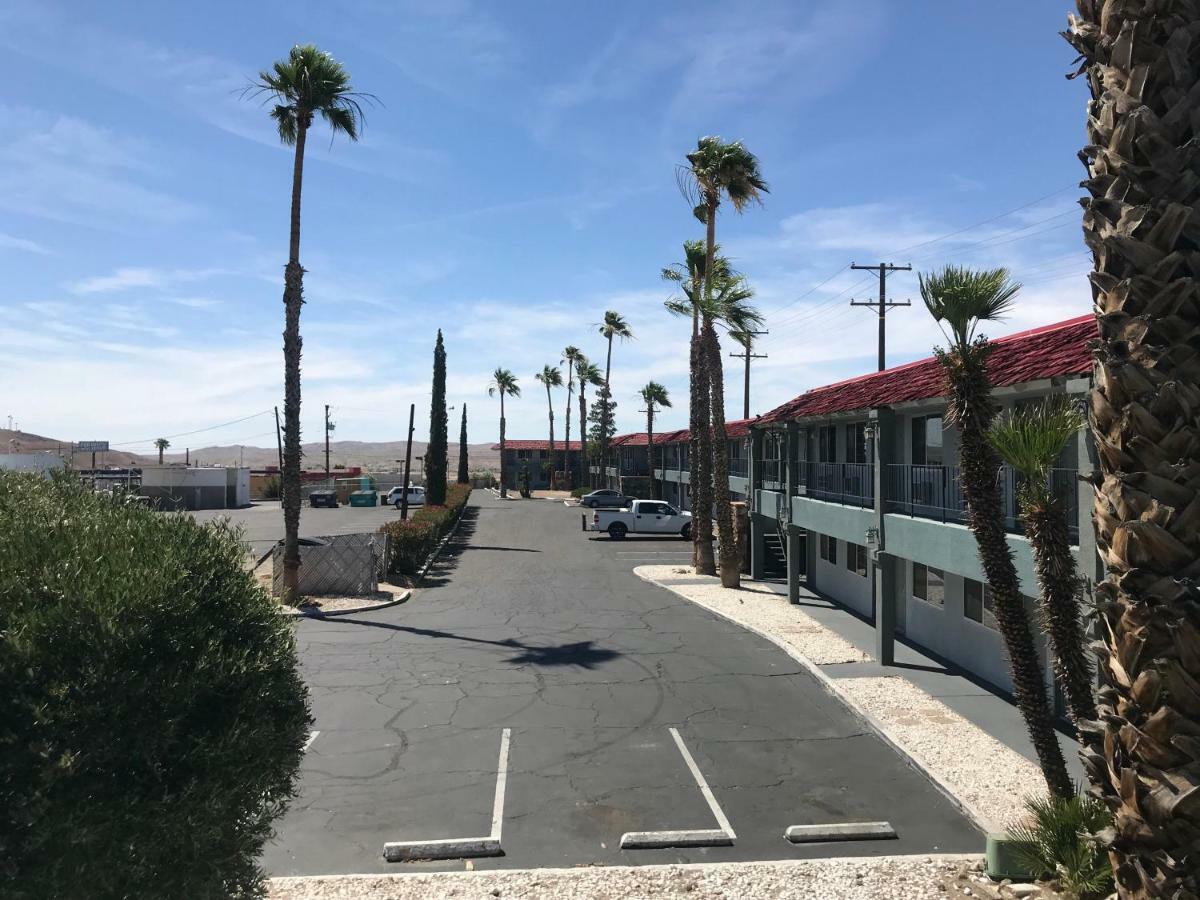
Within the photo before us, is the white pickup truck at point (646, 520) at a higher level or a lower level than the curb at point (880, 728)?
higher

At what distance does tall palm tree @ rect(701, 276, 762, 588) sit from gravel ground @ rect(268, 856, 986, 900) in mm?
17973

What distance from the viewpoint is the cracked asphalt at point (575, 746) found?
8711 millimetres

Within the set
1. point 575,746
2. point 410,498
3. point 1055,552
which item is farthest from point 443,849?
point 410,498

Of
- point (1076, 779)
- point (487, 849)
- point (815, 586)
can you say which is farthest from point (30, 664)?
point (815, 586)

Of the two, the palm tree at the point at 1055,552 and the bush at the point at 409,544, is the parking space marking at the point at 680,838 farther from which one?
the bush at the point at 409,544

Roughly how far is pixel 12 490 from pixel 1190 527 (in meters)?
7.09

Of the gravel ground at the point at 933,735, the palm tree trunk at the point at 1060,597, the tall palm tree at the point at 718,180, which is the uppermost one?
the tall palm tree at the point at 718,180

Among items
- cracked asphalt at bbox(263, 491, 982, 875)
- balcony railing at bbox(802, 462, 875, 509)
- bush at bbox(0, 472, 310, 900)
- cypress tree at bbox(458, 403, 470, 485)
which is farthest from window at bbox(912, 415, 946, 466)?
cypress tree at bbox(458, 403, 470, 485)

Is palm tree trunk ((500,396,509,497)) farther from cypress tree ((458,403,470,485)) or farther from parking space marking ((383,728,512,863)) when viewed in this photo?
parking space marking ((383,728,512,863))

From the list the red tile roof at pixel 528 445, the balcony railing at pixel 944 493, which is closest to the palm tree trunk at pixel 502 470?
the red tile roof at pixel 528 445

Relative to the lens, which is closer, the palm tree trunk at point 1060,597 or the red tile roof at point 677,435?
the palm tree trunk at point 1060,597

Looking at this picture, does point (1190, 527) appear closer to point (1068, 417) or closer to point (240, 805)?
point (1068, 417)

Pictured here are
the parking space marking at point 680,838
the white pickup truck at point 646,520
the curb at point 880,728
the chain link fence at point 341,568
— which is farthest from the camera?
the white pickup truck at point 646,520

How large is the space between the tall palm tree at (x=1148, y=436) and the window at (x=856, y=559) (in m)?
18.1
